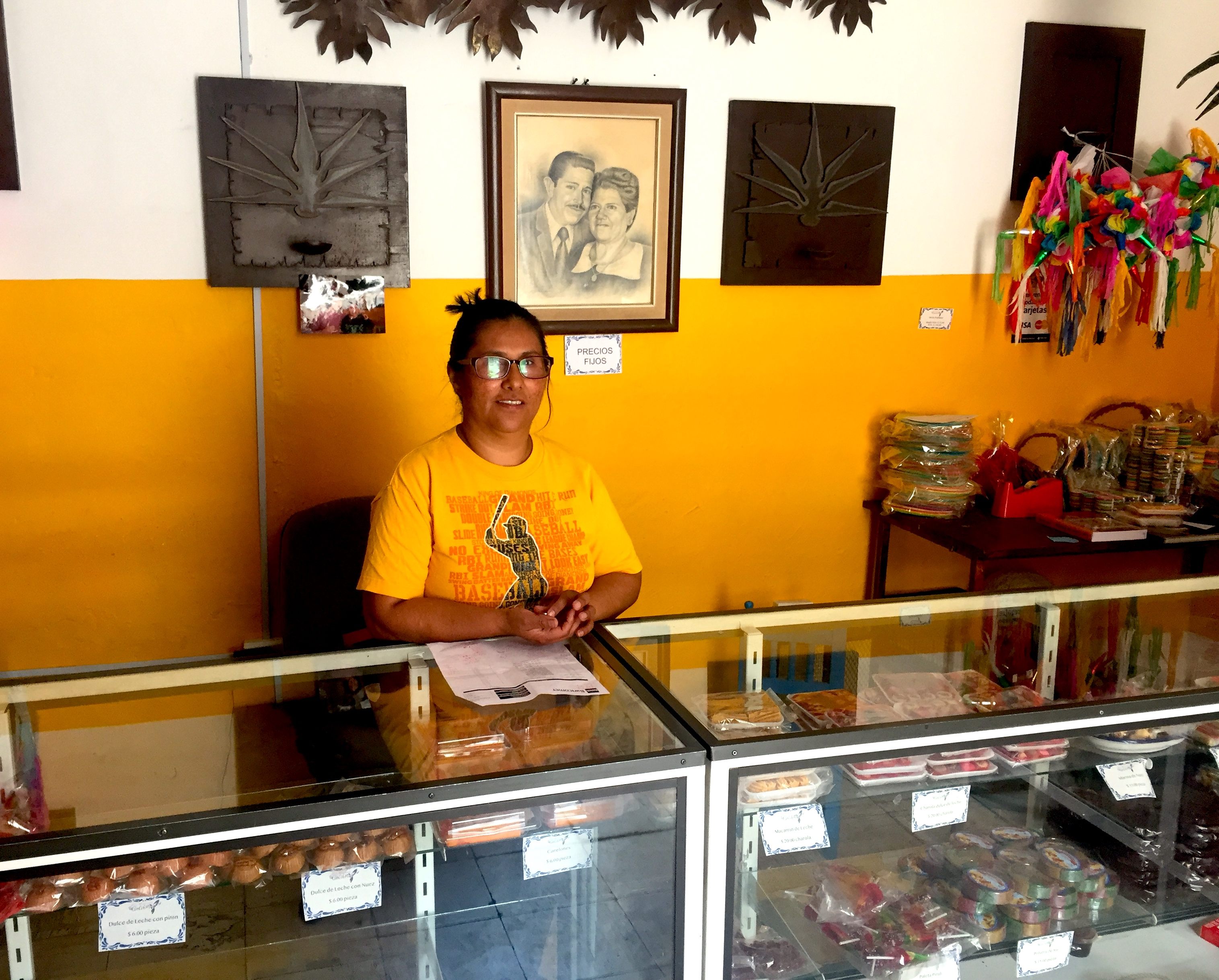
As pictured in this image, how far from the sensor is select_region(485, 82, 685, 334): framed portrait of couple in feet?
10.5

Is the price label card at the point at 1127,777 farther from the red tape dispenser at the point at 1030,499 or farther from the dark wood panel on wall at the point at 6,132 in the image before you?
the dark wood panel on wall at the point at 6,132

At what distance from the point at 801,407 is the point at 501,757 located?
8.21ft

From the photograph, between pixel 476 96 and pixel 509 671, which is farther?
pixel 476 96

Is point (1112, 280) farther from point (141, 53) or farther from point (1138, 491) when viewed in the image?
point (141, 53)

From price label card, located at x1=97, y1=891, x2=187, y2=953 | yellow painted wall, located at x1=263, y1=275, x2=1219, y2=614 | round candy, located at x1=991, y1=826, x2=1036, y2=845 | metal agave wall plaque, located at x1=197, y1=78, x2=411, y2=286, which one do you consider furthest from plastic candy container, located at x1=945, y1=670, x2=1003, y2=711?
metal agave wall plaque, located at x1=197, y1=78, x2=411, y2=286

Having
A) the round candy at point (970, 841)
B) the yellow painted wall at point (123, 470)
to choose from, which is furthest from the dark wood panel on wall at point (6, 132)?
the round candy at point (970, 841)

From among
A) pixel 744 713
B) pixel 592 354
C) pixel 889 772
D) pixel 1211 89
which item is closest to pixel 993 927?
pixel 889 772

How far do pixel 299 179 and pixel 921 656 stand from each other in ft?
6.96

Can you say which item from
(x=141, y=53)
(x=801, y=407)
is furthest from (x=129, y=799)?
(x=801, y=407)

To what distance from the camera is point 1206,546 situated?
3.51m

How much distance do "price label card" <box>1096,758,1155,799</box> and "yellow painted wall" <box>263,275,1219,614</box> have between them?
6.16 ft

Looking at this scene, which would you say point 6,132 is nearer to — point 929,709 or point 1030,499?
point 929,709

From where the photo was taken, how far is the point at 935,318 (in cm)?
377

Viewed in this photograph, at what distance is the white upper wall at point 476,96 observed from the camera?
2887mm
